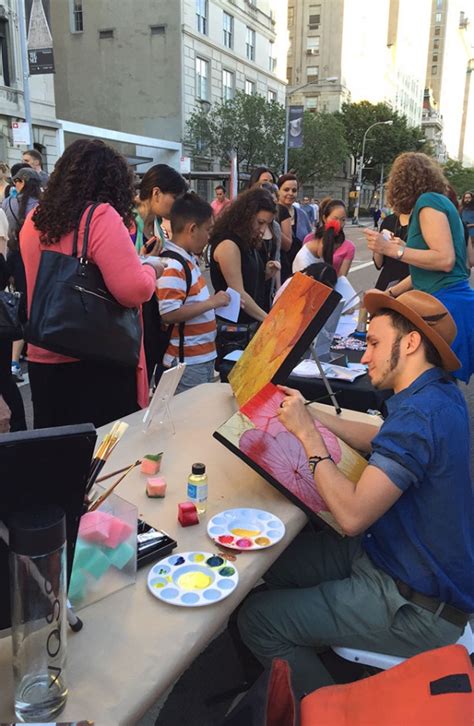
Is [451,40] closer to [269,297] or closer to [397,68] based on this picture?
[397,68]

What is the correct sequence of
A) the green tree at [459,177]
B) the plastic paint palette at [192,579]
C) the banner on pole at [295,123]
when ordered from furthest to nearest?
the green tree at [459,177]
the banner on pole at [295,123]
the plastic paint palette at [192,579]

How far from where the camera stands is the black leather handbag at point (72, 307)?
7.30 feet

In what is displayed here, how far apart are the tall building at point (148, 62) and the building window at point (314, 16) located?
26.6 m

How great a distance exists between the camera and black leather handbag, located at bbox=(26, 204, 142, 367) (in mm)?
2225

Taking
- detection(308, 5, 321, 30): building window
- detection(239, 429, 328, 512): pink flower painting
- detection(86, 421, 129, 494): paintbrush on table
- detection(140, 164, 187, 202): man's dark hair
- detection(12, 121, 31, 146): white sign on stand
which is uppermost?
detection(308, 5, 321, 30): building window

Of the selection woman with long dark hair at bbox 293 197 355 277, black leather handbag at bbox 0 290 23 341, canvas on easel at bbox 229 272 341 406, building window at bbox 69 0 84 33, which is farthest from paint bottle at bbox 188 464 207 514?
building window at bbox 69 0 84 33

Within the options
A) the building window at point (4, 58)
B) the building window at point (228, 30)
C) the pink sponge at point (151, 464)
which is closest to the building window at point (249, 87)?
the building window at point (228, 30)

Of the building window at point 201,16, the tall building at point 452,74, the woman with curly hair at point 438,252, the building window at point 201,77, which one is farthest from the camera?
the tall building at point 452,74

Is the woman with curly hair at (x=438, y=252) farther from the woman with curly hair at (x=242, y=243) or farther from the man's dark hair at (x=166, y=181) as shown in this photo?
the man's dark hair at (x=166, y=181)

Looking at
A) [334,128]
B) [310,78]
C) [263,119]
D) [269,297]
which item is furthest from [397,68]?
[269,297]

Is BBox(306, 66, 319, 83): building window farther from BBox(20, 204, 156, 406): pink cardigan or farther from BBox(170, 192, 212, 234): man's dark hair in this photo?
BBox(20, 204, 156, 406): pink cardigan

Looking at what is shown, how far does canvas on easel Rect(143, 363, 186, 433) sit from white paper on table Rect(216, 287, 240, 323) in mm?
1048

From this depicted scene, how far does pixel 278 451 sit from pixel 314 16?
215 feet

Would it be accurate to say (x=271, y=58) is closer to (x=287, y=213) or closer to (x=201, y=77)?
(x=201, y=77)
